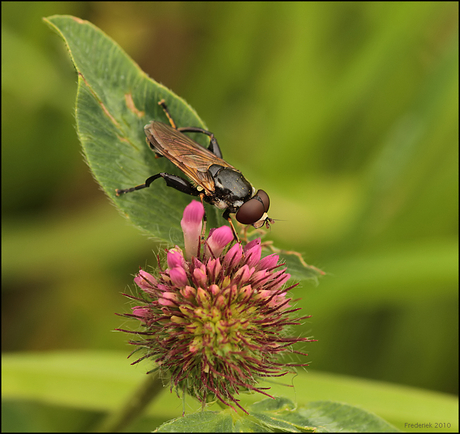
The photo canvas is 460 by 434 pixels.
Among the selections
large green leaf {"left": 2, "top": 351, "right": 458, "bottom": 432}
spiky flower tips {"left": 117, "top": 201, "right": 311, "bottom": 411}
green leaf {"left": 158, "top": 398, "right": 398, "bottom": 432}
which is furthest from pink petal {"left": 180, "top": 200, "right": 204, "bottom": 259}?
large green leaf {"left": 2, "top": 351, "right": 458, "bottom": 432}

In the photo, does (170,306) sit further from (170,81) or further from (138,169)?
(170,81)

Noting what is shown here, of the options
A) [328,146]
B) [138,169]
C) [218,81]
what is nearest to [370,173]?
[328,146]

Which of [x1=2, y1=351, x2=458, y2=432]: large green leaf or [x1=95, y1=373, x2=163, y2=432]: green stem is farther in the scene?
[x1=2, y1=351, x2=458, y2=432]: large green leaf

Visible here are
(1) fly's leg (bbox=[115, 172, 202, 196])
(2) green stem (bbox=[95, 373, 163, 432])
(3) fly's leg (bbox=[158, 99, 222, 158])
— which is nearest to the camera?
(2) green stem (bbox=[95, 373, 163, 432])

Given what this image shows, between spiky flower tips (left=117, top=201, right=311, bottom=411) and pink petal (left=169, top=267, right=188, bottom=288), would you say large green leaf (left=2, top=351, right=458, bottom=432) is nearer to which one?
spiky flower tips (left=117, top=201, right=311, bottom=411)

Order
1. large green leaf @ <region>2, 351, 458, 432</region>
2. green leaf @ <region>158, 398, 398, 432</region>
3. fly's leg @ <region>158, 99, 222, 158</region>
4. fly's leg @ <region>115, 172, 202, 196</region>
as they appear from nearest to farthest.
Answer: green leaf @ <region>158, 398, 398, 432</region>, fly's leg @ <region>115, 172, 202, 196</region>, fly's leg @ <region>158, 99, 222, 158</region>, large green leaf @ <region>2, 351, 458, 432</region>

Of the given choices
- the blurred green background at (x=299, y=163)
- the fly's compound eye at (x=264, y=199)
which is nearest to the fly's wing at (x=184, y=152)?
the fly's compound eye at (x=264, y=199)
